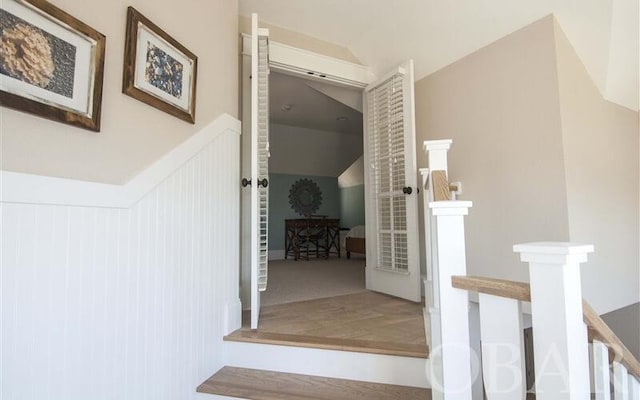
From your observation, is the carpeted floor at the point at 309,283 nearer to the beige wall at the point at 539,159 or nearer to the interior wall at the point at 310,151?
the beige wall at the point at 539,159

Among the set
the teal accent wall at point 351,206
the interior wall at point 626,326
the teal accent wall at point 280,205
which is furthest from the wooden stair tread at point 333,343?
the teal accent wall at point 351,206

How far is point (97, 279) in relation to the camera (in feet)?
3.79

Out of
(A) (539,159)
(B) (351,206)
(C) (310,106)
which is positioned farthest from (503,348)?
(B) (351,206)

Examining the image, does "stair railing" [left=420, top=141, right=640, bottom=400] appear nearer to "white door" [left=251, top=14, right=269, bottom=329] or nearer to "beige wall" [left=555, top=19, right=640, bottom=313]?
"white door" [left=251, top=14, right=269, bottom=329]

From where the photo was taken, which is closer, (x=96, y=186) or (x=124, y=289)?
(x=96, y=186)

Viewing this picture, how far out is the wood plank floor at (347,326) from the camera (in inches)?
66.2

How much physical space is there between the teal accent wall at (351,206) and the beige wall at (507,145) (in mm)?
4208

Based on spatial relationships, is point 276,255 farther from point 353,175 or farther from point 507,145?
point 507,145

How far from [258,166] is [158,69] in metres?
0.73

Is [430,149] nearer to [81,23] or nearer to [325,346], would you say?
[325,346]

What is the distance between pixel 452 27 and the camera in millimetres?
2498

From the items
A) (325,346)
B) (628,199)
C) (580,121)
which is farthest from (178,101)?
(628,199)

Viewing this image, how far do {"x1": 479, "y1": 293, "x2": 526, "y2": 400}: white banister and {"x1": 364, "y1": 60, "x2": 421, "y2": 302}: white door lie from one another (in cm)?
178

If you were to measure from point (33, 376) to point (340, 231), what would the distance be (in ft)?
20.2
